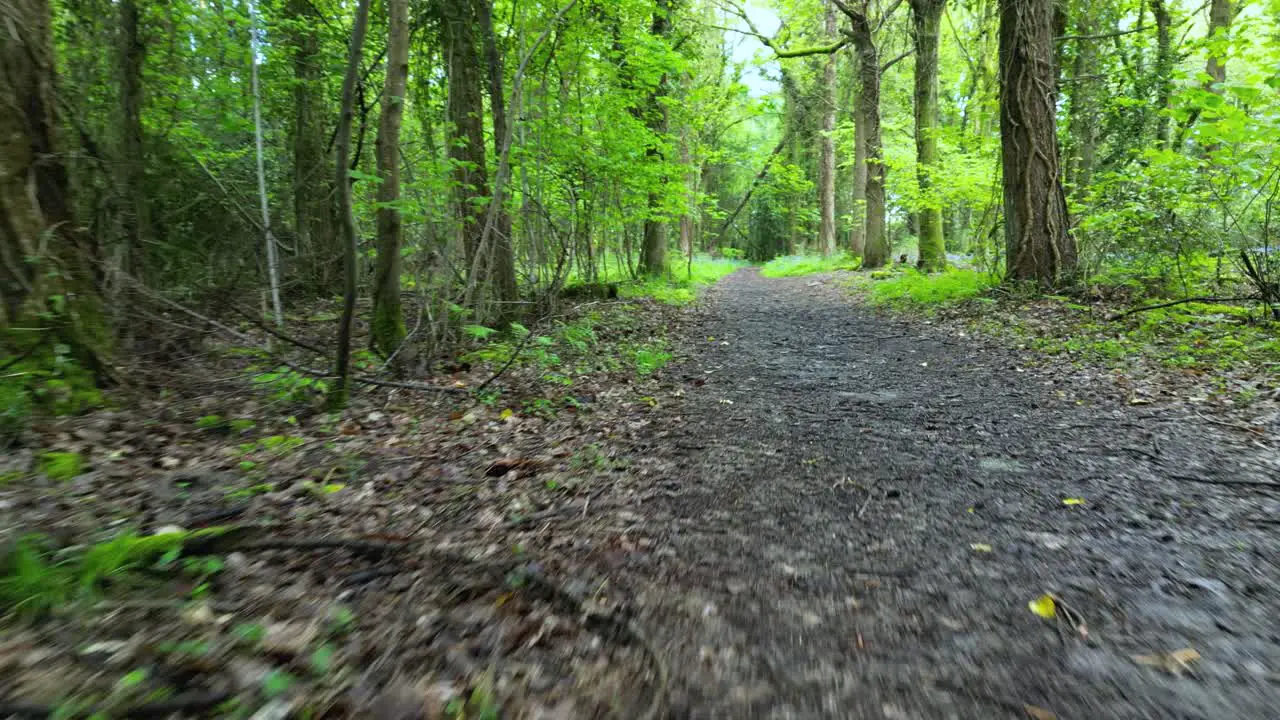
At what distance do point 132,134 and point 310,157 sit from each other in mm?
A: 3813

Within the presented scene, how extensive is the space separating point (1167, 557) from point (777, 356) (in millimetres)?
4958

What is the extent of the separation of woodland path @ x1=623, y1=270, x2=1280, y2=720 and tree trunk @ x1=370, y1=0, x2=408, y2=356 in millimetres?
2886

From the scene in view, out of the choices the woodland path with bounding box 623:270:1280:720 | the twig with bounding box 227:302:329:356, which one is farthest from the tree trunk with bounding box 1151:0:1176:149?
the twig with bounding box 227:302:329:356

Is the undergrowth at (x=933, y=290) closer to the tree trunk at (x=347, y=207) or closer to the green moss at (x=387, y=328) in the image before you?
the green moss at (x=387, y=328)

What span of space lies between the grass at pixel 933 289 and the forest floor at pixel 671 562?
536 centimetres

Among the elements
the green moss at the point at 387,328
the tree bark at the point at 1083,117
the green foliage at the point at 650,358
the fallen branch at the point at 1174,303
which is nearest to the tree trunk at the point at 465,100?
the green moss at the point at 387,328

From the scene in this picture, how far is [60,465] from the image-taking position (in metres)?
3.37

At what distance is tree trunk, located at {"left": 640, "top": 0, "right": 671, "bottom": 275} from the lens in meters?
12.3

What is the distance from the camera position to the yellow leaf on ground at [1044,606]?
6.95 feet

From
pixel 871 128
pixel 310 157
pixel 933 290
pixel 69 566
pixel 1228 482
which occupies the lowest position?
pixel 1228 482

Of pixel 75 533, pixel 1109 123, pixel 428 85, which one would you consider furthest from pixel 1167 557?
pixel 1109 123

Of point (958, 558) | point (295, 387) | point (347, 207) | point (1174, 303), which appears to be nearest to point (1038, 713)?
point (958, 558)

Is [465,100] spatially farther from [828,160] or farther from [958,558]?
[828,160]

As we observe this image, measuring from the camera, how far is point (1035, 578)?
2354 millimetres
